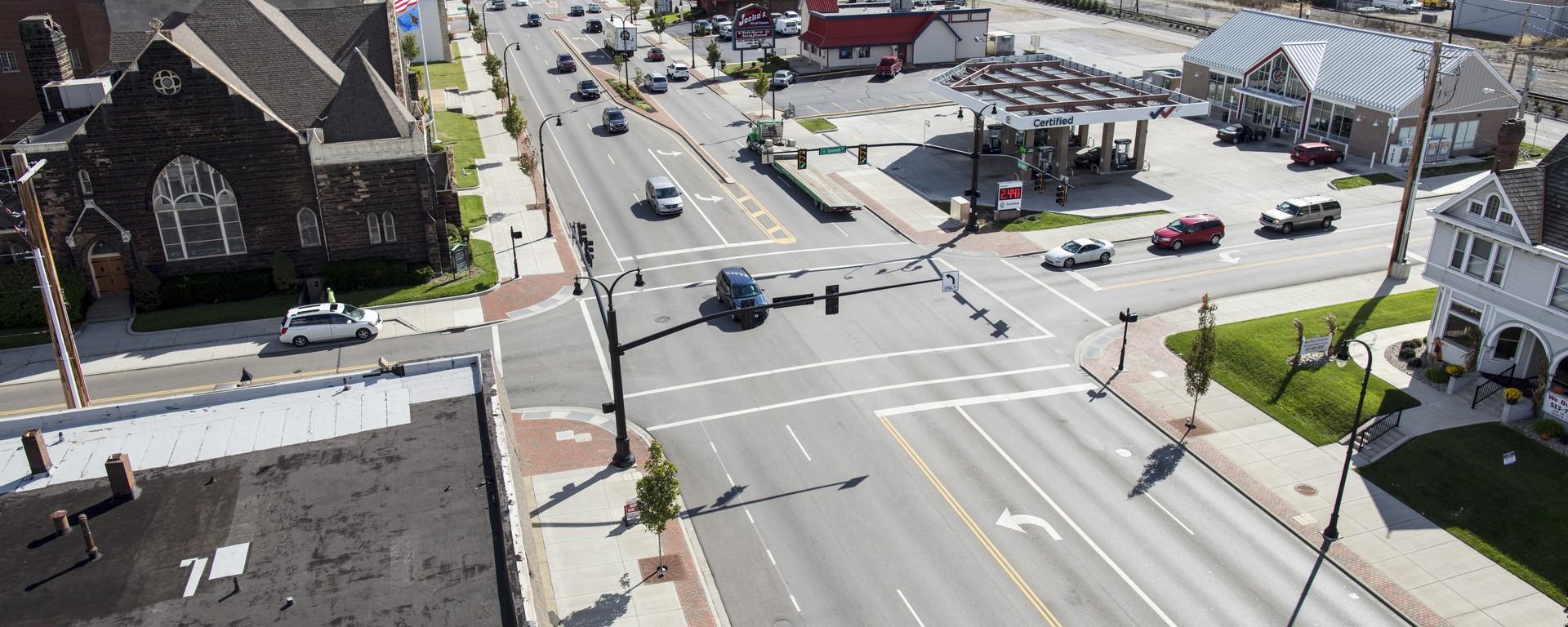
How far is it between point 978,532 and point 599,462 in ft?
42.1

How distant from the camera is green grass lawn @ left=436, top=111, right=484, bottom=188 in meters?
69.7

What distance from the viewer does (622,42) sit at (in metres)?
104

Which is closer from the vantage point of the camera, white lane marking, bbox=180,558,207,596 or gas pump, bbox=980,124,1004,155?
white lane marking, bbox=180,558,207,596

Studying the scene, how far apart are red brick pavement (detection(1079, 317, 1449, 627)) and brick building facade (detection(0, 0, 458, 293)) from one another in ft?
105

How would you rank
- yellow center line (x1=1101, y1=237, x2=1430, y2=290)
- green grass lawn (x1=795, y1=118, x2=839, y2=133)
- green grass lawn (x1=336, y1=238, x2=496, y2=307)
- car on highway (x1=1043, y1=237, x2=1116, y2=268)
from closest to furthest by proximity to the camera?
green grass lawn (x1=336, y1=238, x2=496, y2=307)
yellow center line (x1=1101, y1=237, x2=1430, y2=290)
car on highway (x1=1043, y1=237, x2=1116, y2=268)
green grass lawn (x1=795, y1=118, x2=839, y2=133)

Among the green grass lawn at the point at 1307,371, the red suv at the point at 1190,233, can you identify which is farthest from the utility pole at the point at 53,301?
the red suv at the point at 1190,233

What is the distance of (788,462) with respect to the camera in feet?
119

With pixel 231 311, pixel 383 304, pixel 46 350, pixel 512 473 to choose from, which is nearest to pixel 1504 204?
pixel 512 473

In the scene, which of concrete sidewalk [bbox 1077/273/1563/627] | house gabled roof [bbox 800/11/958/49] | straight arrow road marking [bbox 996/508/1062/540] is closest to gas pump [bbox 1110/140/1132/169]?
concrete sidewalk [bbox 1077/273/1563/627]

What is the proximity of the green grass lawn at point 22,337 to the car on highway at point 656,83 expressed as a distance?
54464 mm

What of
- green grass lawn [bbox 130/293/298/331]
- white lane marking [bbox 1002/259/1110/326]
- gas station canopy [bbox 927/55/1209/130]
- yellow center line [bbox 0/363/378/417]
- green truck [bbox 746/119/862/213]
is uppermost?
gas station canopy [bbox 927/55/1209/130]

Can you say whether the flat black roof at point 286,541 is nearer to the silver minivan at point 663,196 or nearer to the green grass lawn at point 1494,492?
the green grass lawn at point 1494,492

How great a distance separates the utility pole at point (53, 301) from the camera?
33531 mm

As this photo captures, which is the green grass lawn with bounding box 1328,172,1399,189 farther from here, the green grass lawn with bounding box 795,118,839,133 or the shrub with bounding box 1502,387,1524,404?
the green grass lawn with bounding box 795,118,839,133
